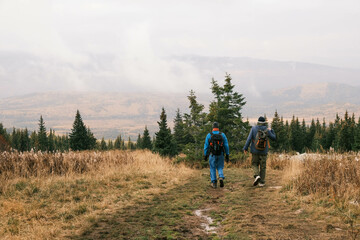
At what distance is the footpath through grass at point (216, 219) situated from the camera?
18.4ft

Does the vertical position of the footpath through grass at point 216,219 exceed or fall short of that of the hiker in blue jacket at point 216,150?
it falls short

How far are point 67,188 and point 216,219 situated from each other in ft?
17.3

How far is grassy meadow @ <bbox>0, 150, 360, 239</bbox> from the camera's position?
5.86m

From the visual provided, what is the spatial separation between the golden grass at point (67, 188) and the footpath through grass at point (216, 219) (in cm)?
54

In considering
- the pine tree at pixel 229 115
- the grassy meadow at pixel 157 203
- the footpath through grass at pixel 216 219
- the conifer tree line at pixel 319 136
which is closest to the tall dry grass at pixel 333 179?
the grassy meadow at pixel 157 203

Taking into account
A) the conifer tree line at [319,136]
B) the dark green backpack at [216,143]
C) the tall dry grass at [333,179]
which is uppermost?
the dark green backpack at [216,143]

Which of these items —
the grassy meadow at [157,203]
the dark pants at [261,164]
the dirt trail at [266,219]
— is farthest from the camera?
the dark pants at [261,164]

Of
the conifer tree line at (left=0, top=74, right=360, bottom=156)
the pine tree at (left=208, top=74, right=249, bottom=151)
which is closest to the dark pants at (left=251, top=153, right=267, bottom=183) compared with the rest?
the conifer tree line at (left=0, top=74, right=360, bottom=156)

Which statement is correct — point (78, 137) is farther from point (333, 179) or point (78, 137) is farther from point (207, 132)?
point (333, 179)

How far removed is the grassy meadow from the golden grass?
28 millimetres

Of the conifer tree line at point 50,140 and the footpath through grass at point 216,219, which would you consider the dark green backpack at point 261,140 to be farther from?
the conifer tree line at point 50,140

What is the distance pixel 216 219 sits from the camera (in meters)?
6.94

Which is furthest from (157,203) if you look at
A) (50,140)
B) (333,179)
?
(50,140)

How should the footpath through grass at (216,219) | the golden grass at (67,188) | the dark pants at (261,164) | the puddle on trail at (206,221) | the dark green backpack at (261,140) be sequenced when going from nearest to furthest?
1. the footpath through grass at (216,219)
2. the puddle on trail at (206,221)
3. the golden grass at (67,188)
4. the dark green backpack at (261,140)
5. the dark pants at (261,164)
